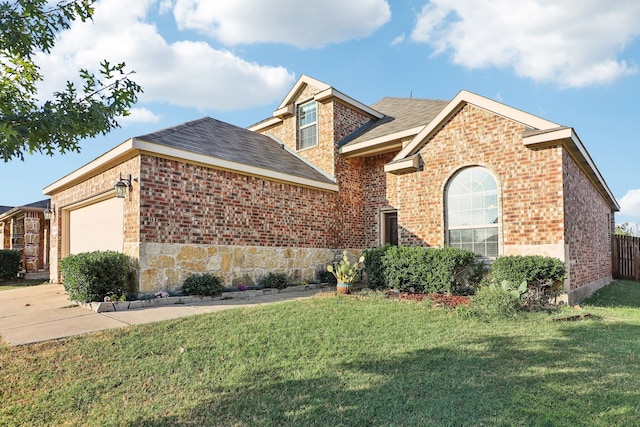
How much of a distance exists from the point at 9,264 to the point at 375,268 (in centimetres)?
1432

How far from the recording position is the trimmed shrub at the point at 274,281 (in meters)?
10.6

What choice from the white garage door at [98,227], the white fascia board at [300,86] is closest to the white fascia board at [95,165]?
the white garage door at [98,227]

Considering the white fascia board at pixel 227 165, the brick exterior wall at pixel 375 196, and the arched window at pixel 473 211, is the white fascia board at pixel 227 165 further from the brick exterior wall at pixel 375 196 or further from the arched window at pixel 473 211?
the arched window at pixel 473 211

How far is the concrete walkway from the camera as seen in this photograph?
19.4ft

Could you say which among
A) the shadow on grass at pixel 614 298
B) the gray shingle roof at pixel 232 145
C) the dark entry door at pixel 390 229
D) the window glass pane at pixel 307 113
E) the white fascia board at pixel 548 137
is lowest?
the shadow on grass at pixel 614 298

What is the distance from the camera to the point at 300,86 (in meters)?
14.9

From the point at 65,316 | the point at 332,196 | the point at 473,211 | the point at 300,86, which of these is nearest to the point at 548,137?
the point at 473,211

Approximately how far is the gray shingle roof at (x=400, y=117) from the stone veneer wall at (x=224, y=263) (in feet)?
14.4

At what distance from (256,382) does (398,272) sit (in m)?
5.95

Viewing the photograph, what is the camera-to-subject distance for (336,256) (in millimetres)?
13203

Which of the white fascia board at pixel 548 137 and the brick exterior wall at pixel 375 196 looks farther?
the brick exterior wall at pixel 375 196

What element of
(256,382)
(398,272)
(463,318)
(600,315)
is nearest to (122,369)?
(256,382)

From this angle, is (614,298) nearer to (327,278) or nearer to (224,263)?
(327,278)

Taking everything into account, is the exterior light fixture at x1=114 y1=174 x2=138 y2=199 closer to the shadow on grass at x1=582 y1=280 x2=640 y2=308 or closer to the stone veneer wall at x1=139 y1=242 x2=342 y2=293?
the stone veneer wall at x1=139 y1=242 x2=342 y2=293
